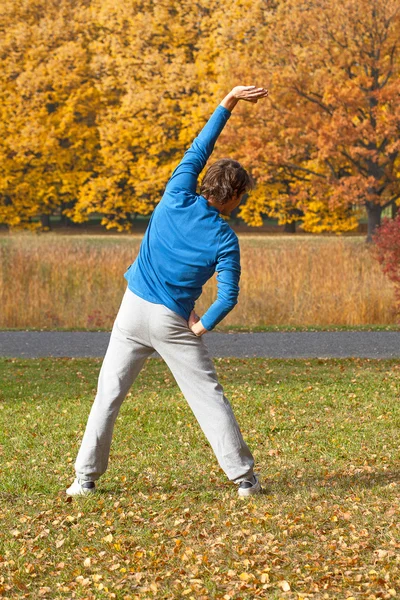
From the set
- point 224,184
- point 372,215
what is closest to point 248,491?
point 224,184

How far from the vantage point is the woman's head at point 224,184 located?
4.84 metres

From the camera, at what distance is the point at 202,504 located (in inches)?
205

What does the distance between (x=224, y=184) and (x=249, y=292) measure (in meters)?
11.0

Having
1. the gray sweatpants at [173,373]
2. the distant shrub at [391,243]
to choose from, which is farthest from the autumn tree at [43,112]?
the gray sweatpants at [173,373]

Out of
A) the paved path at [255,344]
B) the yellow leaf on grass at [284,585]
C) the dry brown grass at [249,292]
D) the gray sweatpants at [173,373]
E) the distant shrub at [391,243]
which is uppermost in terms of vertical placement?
the gray sweatpants at [173,373]

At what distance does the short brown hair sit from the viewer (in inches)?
191

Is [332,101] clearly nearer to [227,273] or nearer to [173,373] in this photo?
[173,373]

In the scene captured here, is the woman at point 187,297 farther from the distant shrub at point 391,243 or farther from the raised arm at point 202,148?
the distant shrub at point 391,243

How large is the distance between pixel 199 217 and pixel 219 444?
122 centimetres

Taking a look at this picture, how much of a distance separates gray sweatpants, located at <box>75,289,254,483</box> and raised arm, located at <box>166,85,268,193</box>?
0.63 m

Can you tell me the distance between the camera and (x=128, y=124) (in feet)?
105

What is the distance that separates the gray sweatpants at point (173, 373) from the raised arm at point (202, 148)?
0.63 metres

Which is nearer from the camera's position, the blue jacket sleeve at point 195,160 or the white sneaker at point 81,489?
the blue jacket sleeve at point 195,160

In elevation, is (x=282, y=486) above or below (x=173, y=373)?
below
